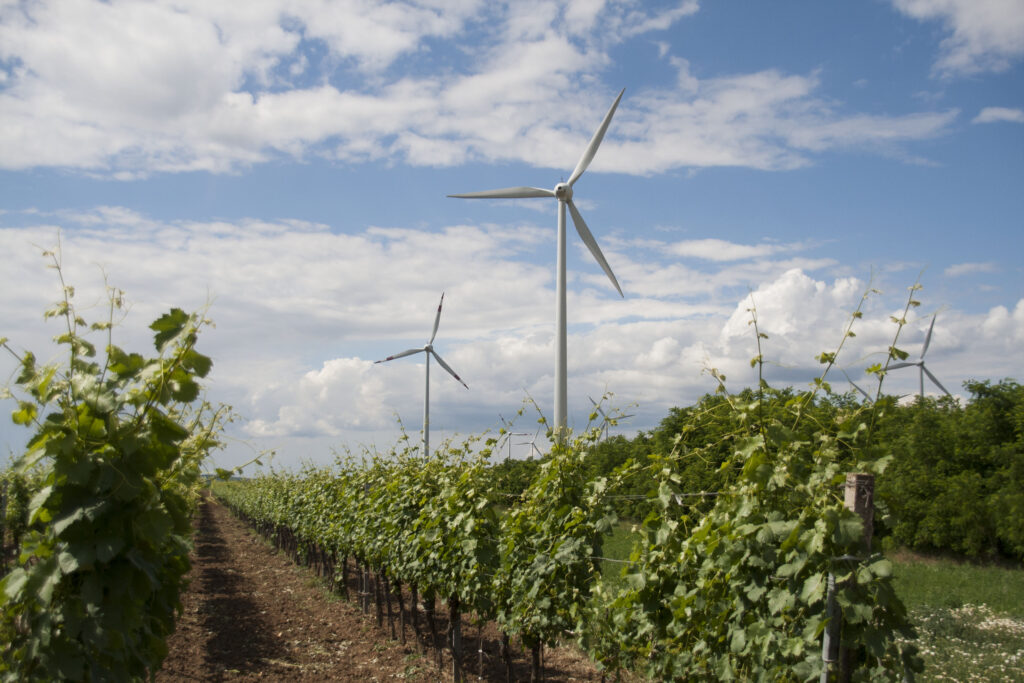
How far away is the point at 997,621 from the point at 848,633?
13.7 metres

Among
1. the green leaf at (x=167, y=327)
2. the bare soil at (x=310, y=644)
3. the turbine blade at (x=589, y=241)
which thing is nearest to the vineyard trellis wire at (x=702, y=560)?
the bare soil at (x=310, y=644)

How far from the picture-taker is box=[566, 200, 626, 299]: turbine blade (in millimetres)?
20891

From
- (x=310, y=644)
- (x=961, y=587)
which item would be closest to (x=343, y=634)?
(x=310, y=644)

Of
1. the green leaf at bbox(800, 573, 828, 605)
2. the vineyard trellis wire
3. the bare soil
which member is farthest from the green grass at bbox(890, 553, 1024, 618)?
the green leaf at bbox(800, 573, 828, 605)

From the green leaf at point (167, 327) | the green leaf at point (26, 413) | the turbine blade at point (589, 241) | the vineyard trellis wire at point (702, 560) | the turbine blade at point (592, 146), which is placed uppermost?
the turbine blade at point (592, 146)

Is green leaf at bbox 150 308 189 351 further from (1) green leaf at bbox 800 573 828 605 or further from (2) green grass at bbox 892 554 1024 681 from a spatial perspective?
(2) green grass at bbox 892 554 1024 681

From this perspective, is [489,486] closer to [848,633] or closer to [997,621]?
[848,633]

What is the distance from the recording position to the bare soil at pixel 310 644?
10227mm

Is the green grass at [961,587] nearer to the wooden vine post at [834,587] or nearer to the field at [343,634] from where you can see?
the field at [343,634]

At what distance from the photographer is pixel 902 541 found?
30.0m

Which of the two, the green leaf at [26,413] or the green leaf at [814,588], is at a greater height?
the green leaf at [26,413]

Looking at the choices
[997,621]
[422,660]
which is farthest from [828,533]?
[997,621]

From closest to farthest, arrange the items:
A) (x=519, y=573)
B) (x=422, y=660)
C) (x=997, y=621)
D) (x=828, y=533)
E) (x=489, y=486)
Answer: (x=828, y=533) → (x=519, y=573) → (x=489, y=486) → (x=422, y=660) → (x=997, y=621)

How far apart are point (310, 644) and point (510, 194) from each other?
14.7 m
